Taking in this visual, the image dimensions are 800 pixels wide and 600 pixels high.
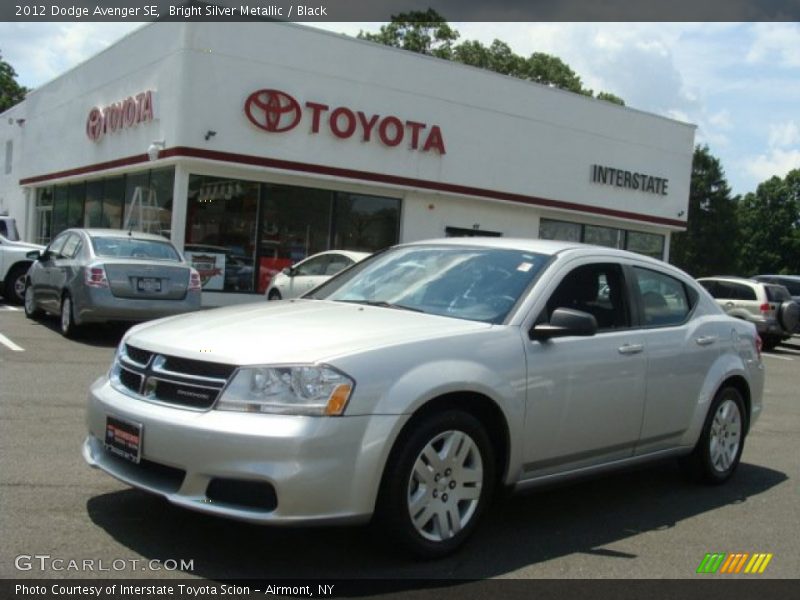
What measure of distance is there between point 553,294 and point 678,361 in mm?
1156

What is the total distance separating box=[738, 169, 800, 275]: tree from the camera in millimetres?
80062

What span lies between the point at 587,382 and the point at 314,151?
1563 cm

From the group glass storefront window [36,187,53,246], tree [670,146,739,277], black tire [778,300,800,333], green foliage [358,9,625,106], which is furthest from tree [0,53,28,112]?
black tire [778,300,800,333]

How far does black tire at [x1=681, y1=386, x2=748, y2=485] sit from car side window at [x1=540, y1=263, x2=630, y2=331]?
1.13 meters

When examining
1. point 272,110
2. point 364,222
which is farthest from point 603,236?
point 272,110

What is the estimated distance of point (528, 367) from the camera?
15.4ft

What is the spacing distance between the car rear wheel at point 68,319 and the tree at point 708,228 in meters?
56.3

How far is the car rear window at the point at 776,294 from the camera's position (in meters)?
19.6

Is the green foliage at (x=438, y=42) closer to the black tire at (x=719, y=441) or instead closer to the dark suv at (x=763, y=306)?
the dark suv at (x=763, y=306)

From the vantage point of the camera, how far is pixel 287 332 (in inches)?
171

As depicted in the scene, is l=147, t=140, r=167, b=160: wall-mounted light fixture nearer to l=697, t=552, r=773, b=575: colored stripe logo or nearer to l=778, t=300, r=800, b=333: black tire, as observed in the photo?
l=778, t=300, r=800, b=333: black tire

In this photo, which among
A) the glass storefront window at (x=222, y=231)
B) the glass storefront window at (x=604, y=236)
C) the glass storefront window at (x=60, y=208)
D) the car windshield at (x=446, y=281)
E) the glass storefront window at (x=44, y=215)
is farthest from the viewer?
the glass storefront window at (x=44, y=215)

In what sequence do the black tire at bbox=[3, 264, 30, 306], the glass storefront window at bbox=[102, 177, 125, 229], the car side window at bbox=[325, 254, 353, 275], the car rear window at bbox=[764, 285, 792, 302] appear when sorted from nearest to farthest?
the car side window at bbox=[325, 254, 353, 275], the black tire at bbox=[3, 264, 30, 306], the car rear window at bbox=[764, 285, 792, 302], the glass storefront window at bbox=[102, 177, 125, 229]

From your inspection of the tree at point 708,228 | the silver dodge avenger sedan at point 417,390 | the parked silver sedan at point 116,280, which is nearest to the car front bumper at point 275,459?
the silver dodge avenger sedan at point 417,390
